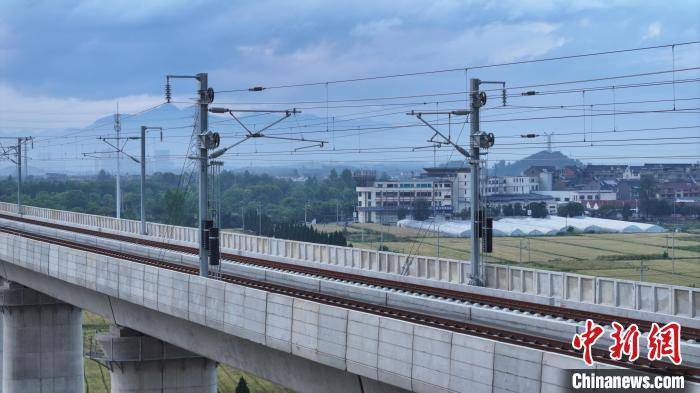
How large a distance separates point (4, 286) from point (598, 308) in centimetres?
4081

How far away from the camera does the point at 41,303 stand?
56500 mm

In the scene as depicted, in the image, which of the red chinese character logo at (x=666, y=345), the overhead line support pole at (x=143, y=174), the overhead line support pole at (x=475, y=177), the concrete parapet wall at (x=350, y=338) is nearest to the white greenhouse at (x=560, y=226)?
the overhead line support pole at (x=143, y=174)

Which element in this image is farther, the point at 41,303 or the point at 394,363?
the point at 41,303

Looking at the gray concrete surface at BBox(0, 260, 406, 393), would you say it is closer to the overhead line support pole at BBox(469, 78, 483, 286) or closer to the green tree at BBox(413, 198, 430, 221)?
the overhead line support pole at BBox(469, 78, 483, 286)

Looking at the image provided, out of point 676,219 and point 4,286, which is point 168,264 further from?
point 676,219

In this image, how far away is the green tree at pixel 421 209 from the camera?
116375mm

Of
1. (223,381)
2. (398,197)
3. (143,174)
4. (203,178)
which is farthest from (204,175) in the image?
(398,197)

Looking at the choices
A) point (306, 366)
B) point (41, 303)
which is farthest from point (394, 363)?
point (41, 303)

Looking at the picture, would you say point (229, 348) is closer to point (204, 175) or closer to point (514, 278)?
point (204, 175)

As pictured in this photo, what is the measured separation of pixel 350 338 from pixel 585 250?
101878 mm

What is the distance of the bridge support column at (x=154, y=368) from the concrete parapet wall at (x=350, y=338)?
501cm

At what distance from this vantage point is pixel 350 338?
22.7 m

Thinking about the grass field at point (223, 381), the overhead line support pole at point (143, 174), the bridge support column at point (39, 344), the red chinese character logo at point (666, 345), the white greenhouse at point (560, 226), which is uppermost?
the overhead line support pole at point (143, 174)

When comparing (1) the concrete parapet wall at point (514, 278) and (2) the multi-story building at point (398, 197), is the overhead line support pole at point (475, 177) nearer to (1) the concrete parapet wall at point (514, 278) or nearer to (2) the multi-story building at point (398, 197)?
(1) the concrete parapet wall at point (514, 278)
